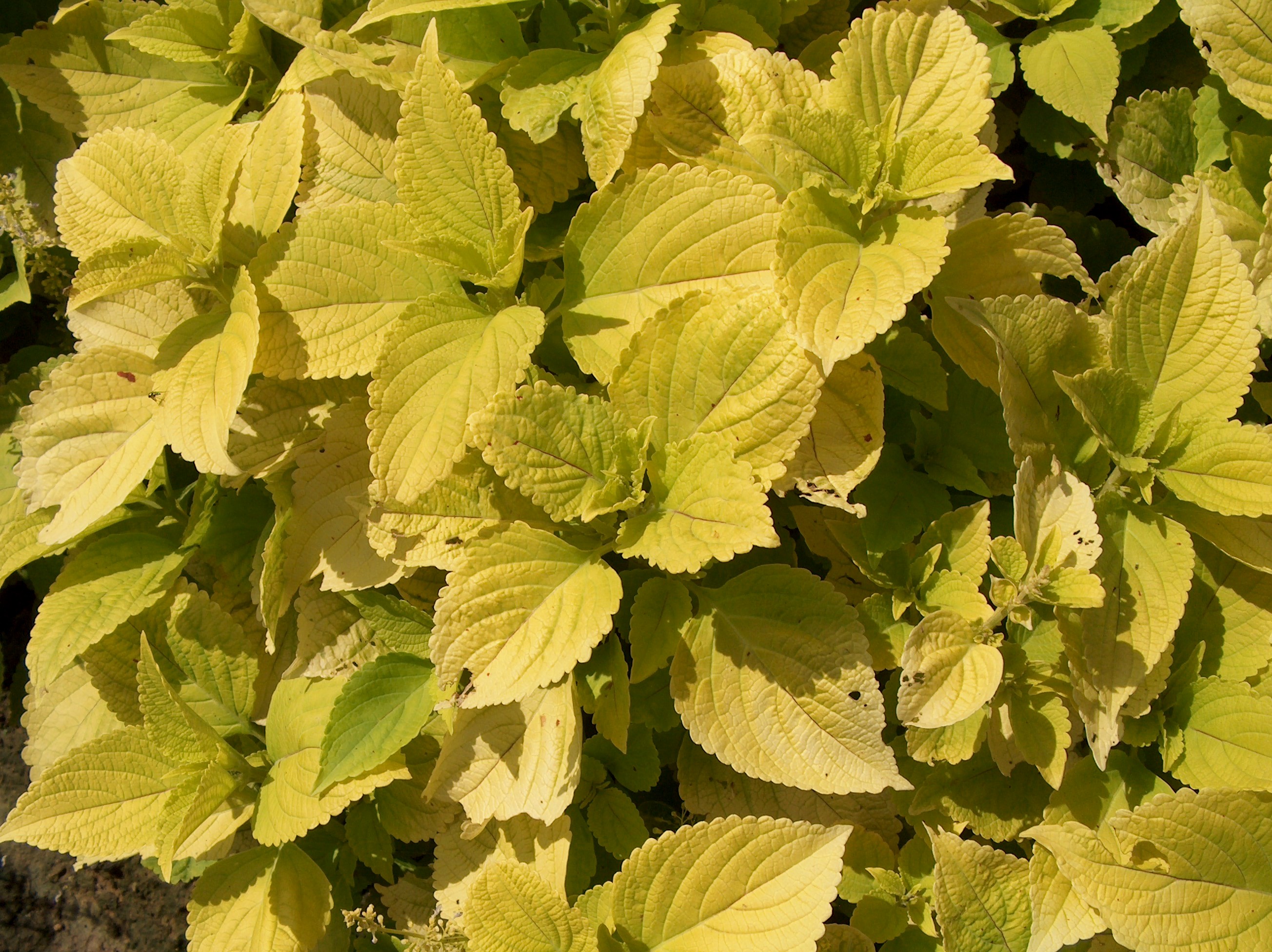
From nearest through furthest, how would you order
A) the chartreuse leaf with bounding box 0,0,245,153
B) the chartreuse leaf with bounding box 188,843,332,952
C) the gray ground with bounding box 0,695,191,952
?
the chartreuse leaf with bounding box 188,843,332,952
the chartreuse leaf with bounding box 0,0,245,153
the gray ground with bounding box 0,695,191,952

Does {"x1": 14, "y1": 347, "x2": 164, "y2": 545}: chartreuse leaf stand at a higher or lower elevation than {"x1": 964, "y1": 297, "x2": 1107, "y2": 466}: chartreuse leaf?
lower

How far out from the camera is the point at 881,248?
4.68ft

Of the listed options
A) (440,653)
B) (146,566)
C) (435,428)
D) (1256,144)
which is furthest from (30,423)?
(1256,144)

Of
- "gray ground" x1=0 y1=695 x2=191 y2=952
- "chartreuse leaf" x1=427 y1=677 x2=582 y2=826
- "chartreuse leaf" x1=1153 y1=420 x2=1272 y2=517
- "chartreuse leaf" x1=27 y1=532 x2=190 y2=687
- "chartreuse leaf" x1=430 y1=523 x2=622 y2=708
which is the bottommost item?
"gray ground" x1=0 y1=695 x2=191 y2=952

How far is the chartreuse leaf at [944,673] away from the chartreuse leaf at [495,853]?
24.6 inches

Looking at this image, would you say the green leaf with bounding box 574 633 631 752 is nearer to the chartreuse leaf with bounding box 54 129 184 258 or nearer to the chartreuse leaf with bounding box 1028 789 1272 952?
the chartreuse leaf with bounding box 1028 789 1272 952

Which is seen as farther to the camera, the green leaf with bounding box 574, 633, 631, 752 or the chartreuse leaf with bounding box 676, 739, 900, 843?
the chartreuse leaf with bounding box 676, 739, 900, 843

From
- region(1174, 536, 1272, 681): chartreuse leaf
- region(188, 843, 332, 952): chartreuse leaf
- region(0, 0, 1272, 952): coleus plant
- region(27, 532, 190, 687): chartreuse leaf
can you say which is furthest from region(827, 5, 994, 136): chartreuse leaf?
region(188, 843, 332, 952): chartreuse leaf

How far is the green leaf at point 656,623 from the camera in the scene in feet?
4.81

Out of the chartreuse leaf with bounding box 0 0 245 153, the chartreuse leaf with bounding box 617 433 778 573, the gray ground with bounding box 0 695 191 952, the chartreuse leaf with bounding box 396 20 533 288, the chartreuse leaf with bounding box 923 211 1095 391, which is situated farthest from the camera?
the gray ground with bounding box 0 695 191 952

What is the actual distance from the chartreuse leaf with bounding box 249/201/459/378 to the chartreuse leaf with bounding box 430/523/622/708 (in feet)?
1.26

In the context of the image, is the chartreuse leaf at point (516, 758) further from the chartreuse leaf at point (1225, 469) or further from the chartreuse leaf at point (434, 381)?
the chartreuse leaf at point (1225, 469)

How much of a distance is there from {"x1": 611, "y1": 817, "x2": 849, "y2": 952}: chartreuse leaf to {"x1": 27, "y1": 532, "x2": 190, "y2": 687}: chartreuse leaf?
991 mm

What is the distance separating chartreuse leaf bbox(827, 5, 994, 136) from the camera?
150 centimetres
